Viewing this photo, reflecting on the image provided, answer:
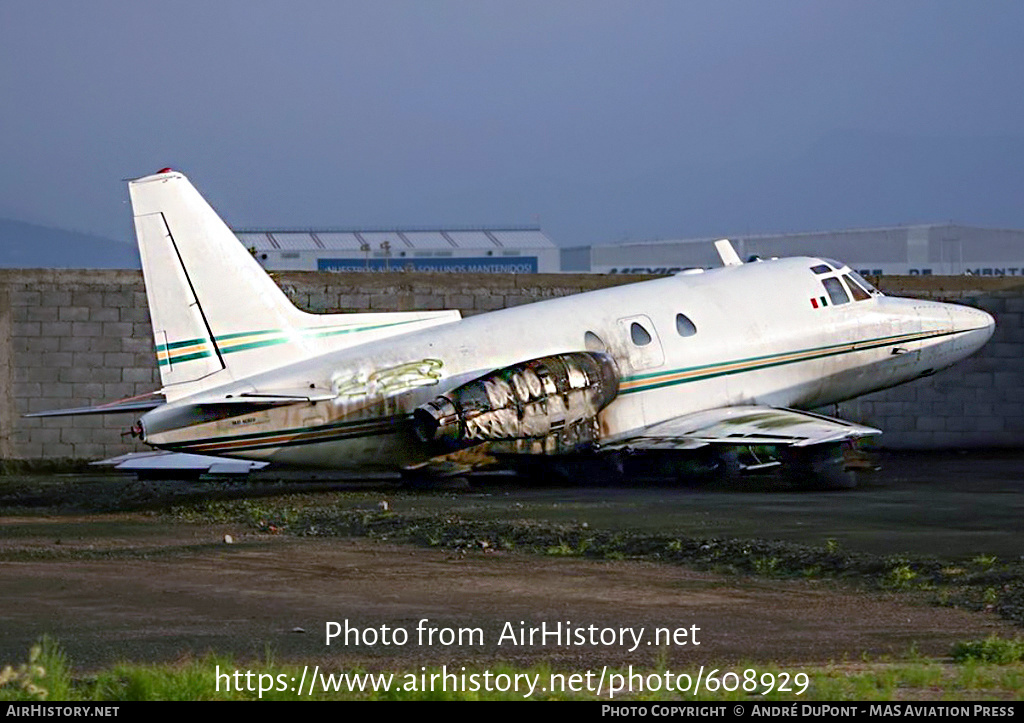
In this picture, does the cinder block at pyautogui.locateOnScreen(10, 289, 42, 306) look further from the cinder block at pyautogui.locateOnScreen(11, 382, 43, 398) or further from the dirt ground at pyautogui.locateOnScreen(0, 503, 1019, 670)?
the dirt ground at pyautogui.locateOnScreen(0, 503, 1019, 670)

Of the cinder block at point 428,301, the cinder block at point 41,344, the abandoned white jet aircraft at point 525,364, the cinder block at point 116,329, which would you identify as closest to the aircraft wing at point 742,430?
the abandoned white jet aircraft at point 525,364

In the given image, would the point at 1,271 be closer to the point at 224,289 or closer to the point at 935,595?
the point at 224,289

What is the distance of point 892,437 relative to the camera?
104ft

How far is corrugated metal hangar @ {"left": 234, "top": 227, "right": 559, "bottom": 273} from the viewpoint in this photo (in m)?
110

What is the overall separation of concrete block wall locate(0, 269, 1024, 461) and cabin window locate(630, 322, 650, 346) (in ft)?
Result: 22.7

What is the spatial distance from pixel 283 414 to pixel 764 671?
1234 cm

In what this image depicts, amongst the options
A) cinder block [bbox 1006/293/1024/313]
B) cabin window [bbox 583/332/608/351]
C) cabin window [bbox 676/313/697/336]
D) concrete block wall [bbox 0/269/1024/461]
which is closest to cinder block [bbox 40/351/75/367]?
concrete block wall [bbox 0/269/1024/461]

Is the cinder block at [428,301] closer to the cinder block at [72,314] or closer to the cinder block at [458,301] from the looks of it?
the cinder block at [458,301]

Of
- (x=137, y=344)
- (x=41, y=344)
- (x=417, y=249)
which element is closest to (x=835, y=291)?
(x=137, y=344)

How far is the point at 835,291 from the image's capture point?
2700 centimetres

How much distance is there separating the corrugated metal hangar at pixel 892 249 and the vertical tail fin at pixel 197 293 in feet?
328

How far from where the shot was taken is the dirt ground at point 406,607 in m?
11.5
